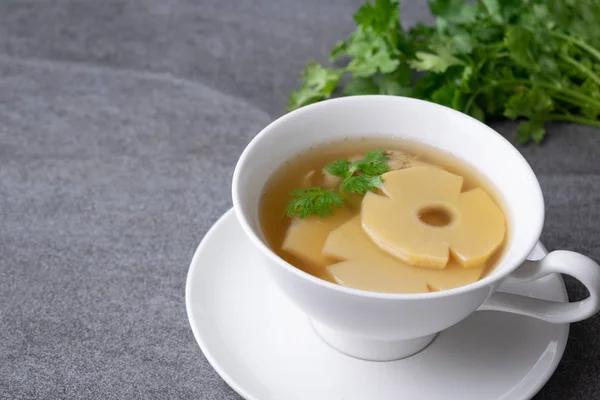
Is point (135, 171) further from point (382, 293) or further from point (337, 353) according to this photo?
point (382, 293)

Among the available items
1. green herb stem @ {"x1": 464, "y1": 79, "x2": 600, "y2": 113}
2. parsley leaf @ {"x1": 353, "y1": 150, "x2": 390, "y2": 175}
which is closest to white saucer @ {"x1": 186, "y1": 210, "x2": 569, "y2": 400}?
parsley leaf @ {"x1": 353, "y1": 150, "x2": 390, "y2": 175}

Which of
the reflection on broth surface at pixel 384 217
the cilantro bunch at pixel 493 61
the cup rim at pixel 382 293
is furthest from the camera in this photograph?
the cilantro bunch at pixel 493 61

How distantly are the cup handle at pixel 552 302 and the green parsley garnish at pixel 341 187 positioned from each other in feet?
0.94

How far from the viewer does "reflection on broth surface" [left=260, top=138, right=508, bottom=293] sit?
1134 millimetres

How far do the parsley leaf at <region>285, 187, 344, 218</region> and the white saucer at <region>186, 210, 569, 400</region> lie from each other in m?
0.17

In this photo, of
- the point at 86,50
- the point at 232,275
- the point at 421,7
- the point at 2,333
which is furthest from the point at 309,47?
the point at 2,333

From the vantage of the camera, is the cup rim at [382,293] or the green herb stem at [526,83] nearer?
the cup rim at [382,293]

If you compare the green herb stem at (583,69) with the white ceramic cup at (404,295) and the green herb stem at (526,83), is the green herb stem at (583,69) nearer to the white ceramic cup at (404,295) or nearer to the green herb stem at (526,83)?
the green herb stem at (526,83)

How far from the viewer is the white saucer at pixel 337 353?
1.14m

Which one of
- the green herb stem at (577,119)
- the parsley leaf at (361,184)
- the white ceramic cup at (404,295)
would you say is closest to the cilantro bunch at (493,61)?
the green herb stem at (577,119)

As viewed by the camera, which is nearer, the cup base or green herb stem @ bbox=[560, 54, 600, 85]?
the cup base

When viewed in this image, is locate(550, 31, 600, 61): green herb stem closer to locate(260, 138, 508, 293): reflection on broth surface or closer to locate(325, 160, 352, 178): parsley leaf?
locate(260, 138, 508, 293): reflection on broth surface

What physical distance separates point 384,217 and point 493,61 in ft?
2.77

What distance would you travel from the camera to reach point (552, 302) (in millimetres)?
1188
